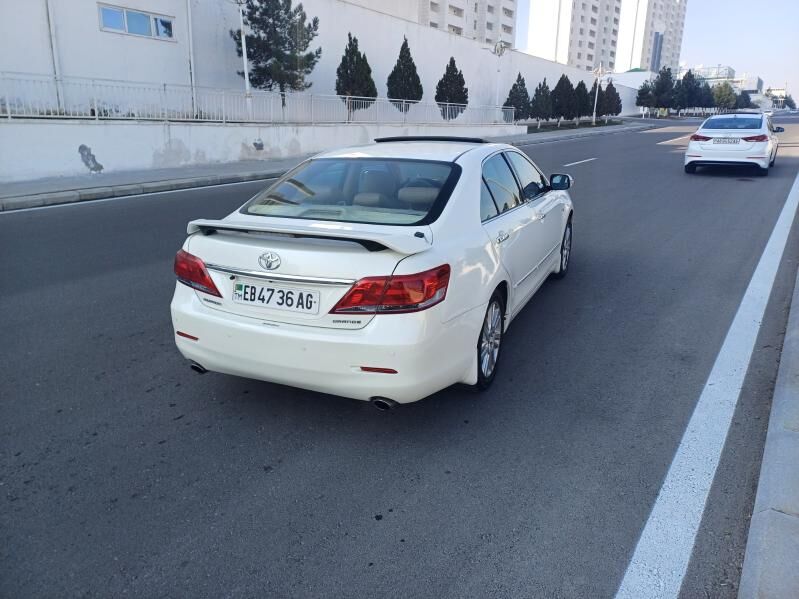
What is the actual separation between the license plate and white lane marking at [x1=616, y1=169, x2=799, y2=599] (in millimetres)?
1875

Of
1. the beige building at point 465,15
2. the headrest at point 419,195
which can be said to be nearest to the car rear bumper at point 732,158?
the headrest at point 419,195

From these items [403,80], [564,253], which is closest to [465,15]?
[403,80]

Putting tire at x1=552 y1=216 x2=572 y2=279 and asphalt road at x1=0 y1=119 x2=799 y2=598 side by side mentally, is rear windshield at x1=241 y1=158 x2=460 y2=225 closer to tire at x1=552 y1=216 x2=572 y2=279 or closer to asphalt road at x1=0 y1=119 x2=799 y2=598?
asphalt road at x1=0 y1=119 x2=799 y2=598

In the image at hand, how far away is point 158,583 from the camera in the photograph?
2.41m

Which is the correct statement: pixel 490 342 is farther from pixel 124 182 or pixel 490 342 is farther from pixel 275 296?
pixel 124 182

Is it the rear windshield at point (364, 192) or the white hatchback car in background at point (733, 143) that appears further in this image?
the white hatchback car in background at point (733, 143)

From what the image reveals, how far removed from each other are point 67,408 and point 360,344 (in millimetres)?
1968

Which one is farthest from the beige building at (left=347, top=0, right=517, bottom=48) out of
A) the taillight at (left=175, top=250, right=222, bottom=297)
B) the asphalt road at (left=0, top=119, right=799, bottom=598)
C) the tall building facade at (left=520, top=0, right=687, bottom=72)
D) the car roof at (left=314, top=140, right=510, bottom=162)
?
the taillight at (left=175, top=250, right=222, bottom=297)

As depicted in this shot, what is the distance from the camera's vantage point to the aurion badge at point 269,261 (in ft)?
10.5

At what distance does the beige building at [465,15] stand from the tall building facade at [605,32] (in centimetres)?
2004

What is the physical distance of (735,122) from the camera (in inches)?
606

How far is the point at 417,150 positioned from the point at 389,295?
1765mm

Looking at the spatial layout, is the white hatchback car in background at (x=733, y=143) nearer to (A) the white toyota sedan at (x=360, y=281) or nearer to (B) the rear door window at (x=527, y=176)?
(B) the rear door window at (x=527, y=176)

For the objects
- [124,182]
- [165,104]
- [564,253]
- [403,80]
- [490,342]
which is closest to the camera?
[490,342]
